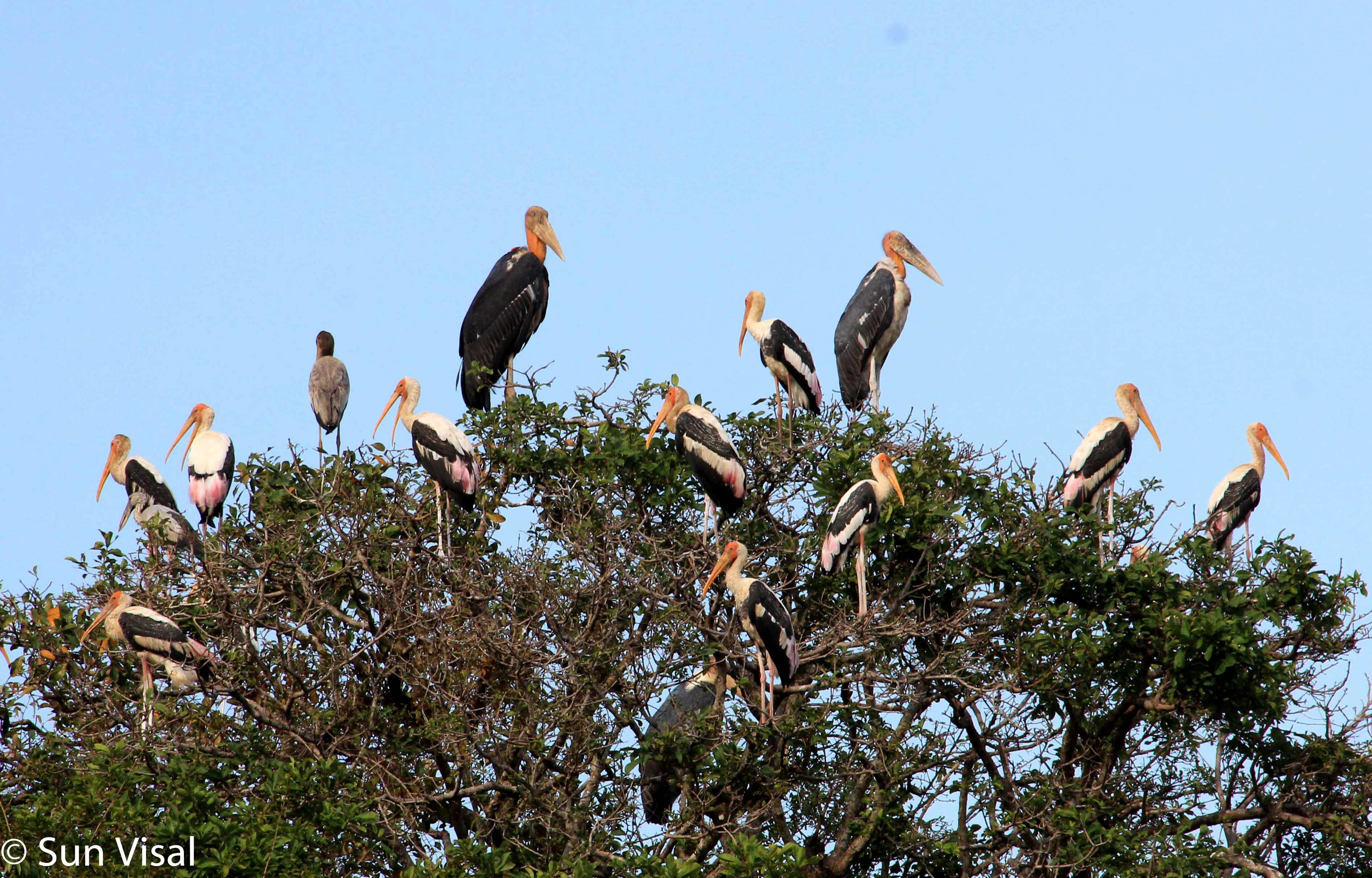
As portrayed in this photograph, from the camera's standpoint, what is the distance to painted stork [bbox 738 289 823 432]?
1238 cm

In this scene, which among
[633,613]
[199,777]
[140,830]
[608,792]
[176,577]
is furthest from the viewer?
[176,577]

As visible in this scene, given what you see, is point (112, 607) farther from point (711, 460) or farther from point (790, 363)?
point (790, 363)

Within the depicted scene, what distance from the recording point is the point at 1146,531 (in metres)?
9.50

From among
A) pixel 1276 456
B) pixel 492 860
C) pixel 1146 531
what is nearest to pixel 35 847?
pixel 492 860

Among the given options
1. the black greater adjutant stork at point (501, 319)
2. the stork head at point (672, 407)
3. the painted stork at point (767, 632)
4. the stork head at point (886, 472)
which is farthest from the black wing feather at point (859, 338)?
the painted stork at point (767, 632)

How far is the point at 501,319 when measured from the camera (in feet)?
43.4

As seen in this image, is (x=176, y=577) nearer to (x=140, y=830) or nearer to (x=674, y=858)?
(x=140, y=830)

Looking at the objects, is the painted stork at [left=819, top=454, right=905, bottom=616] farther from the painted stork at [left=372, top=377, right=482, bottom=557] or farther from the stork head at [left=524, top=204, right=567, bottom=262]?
the stork head at [left=524, top=204, right=567, bottom=262]

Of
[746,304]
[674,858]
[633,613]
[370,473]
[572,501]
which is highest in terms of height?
[746,304]

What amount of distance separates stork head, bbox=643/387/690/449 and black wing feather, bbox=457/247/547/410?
308 centimetres

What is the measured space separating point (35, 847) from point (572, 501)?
11.7ft

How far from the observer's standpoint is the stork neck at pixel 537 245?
15031mm

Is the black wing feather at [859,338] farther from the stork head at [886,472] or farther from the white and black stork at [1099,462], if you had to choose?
the stork head at [886,472]

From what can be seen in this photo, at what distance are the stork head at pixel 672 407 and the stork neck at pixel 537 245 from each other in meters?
5.27
